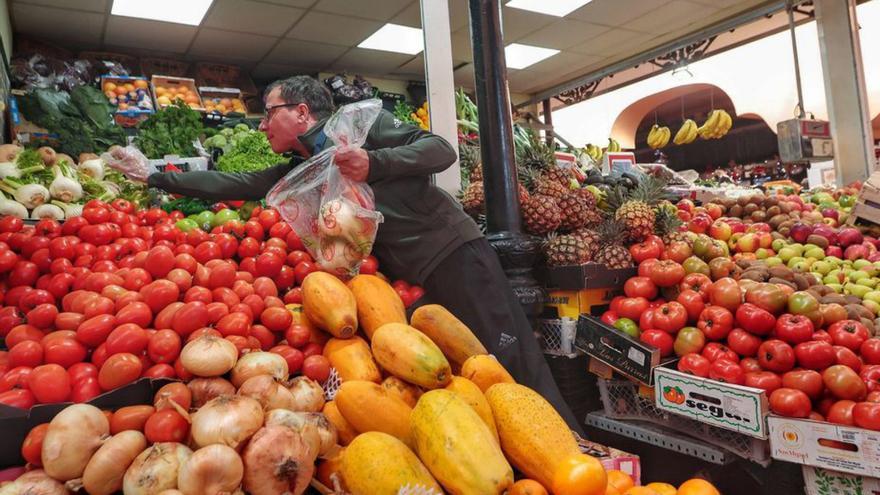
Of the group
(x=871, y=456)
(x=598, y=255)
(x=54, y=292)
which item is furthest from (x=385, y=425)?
(x=598, y=255)

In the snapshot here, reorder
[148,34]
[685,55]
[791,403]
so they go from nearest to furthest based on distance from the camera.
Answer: [791,403]
[148,34]
[685,55]

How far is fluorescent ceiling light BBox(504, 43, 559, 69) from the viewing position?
9.13 meters

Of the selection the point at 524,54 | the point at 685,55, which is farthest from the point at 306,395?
the point at 685,55

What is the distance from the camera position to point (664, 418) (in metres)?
2.50

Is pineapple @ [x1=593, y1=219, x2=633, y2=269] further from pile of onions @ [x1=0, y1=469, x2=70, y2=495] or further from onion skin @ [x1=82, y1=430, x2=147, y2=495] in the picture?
pile of onions @ [x1=0, y1=469, x2=70, y2=495]

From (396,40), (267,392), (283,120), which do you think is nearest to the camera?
(267,392)

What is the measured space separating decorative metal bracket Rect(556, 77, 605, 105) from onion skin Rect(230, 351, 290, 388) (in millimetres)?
10903

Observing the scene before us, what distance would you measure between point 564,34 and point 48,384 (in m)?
8.80

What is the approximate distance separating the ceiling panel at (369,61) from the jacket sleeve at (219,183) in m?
6.59

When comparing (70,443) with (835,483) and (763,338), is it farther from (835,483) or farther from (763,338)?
(763,338)

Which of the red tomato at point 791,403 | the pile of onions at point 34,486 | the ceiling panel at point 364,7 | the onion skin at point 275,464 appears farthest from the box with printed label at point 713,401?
the ceiling panel at point 364,7

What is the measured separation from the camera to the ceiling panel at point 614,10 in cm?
764

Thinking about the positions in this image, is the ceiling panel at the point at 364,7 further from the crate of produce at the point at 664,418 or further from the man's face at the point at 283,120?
the crate of produce at the point at 664,418

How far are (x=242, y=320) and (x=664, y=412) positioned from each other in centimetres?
192
